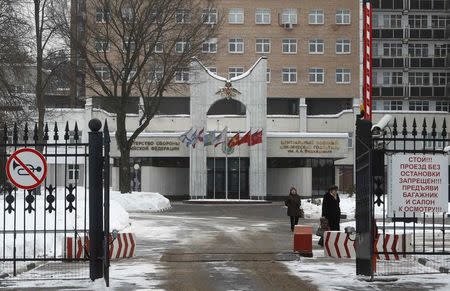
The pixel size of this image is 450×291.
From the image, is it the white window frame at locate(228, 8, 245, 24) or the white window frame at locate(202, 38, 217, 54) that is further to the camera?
the white window frame at locate(228, 8, 245, 24)

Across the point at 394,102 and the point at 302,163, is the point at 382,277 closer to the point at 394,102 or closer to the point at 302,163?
the point at 302,163

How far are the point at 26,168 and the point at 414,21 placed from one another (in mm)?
77165

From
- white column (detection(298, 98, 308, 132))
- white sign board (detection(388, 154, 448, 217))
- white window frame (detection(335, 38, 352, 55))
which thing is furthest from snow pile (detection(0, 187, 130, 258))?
white window frame (detection(335, 38, 352, 55))

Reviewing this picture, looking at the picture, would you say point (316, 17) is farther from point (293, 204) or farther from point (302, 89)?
point (293, 204)

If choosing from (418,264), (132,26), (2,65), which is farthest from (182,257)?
(132,26)

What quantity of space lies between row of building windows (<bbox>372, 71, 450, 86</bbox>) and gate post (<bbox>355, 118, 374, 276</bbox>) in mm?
→ 73235

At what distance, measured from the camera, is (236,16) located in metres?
82.2

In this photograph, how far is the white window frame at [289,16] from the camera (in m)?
81.4

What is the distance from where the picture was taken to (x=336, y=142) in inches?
2635

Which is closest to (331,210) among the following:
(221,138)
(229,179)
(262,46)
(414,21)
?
(221,138)

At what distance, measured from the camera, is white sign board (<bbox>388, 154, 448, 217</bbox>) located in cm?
1398

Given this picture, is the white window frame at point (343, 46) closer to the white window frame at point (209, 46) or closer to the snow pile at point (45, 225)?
the white window frame at point (209, 46)

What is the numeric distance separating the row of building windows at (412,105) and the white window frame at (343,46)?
7.47 meters

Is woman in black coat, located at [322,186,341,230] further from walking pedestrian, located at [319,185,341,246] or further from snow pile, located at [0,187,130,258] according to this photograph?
snow pile, located at [0,187,130,258]
